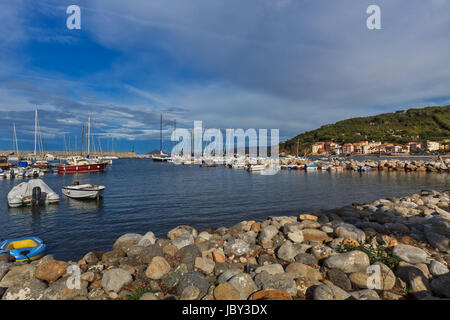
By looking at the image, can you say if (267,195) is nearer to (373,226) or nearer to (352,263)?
(373,226)

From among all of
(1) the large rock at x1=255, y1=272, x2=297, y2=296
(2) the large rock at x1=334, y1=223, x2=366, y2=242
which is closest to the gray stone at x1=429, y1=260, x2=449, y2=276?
(2) the large rock at x1=334, y1=223, x2=366, y2=242

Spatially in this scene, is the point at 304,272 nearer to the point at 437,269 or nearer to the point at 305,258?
the point at 305,258

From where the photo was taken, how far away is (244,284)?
5336mm

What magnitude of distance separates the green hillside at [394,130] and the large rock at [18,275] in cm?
14955

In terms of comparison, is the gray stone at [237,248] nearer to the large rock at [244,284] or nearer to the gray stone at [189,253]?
the gray stone at [189,253]

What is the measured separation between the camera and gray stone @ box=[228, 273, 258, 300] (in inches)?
204

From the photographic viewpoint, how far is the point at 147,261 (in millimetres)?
7125

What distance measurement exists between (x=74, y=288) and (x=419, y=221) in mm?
12734

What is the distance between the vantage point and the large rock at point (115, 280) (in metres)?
5.57

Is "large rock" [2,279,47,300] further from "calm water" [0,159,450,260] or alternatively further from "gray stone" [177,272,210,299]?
"calm water" [0,159,450,260]

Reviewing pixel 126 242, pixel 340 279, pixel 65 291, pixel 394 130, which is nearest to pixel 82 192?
pixel 126 242

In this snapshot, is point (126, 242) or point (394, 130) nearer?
point (126, 242)

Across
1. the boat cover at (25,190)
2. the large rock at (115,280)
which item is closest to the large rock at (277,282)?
the large rock at (115,280)

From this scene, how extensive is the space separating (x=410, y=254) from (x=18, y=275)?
35.5 ft
